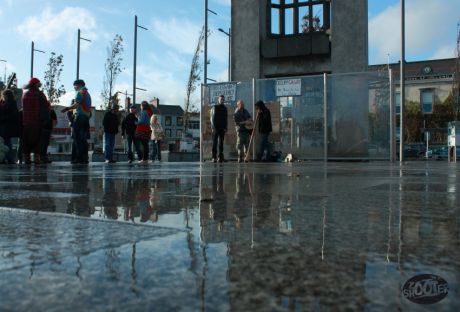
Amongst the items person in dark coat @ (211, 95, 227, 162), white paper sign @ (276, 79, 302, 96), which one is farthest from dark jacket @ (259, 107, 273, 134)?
white paper sign @ (276, 79, 302, 96)

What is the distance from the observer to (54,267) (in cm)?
138

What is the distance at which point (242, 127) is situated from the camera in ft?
48.6

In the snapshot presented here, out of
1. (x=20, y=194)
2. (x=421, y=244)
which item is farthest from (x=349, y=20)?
(x=421, y=244)

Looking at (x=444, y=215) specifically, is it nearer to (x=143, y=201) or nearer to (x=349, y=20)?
(x=143, y=201)

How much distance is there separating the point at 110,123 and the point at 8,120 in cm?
278

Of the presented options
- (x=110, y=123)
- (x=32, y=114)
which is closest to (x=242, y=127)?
(x=110, y=123)

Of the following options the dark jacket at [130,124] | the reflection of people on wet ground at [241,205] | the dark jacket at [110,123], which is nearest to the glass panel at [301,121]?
the dark jacket at [130,124]

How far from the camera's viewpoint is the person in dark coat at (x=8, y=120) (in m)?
11.8

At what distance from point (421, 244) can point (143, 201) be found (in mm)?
1914

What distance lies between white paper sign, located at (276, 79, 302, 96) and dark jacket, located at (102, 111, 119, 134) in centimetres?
525

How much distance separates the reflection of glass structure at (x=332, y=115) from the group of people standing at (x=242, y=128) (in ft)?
1.60

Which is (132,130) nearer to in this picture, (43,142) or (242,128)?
(242,128)

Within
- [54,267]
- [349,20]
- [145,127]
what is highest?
[349,20]

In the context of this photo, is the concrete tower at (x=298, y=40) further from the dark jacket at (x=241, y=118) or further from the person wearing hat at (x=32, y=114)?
the person wearing hat at (x=32, y=114)
